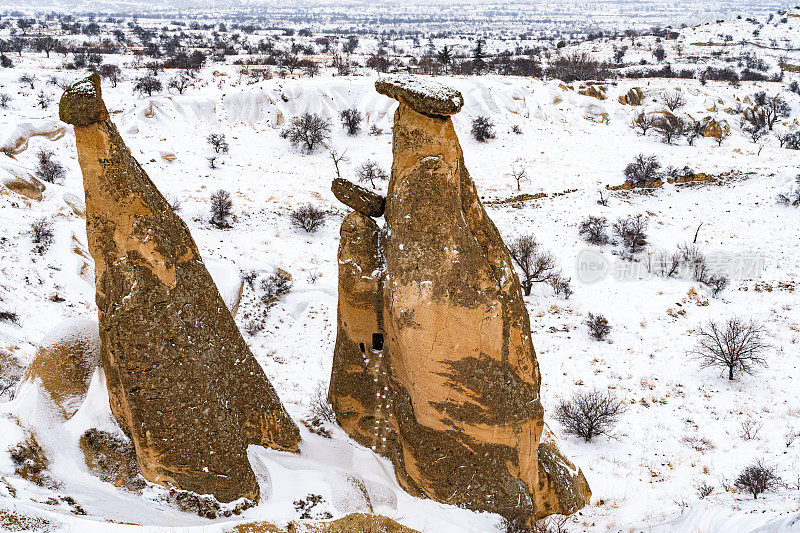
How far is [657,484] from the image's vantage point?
12.5 metres

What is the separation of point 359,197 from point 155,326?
3.83m

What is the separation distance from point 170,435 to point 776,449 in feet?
53.3

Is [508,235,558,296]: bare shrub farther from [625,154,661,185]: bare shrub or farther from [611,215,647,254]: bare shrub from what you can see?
[625,154,661,185]: bare shrub

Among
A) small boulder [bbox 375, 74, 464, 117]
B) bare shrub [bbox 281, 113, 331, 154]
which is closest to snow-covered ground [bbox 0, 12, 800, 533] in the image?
bare shrub [bbox 281, 113, 331, 154]

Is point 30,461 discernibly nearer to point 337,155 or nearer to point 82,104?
point 82,104

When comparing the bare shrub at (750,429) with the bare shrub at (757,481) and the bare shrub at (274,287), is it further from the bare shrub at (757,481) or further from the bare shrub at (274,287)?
the bare shrub at (274,287)

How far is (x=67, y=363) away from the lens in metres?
8.30

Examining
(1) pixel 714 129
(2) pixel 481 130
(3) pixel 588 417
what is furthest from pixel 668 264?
(1) pixel 714 129

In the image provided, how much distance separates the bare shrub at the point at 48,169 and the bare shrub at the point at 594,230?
31.3 m

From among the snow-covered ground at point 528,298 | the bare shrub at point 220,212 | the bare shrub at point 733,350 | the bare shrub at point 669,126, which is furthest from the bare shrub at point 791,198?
the bare shrub at point 220,212

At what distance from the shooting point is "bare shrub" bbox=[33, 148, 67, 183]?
97.8 ft

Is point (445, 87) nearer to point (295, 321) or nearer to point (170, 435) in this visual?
point (170, 435)

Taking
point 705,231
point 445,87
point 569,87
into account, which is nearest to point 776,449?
point 445,87

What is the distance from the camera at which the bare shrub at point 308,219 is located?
3048 cm
